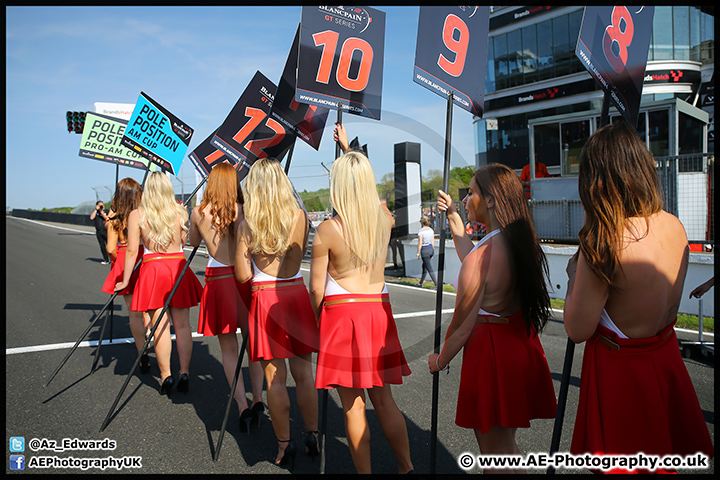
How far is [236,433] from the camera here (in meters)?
3.78

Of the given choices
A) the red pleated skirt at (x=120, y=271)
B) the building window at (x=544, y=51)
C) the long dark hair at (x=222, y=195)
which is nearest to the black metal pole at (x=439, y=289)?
the long dark hair at (x=222, y=195)

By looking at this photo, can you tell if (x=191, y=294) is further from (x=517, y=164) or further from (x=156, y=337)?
(x=517, y=164)

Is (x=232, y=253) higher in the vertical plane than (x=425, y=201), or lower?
lower

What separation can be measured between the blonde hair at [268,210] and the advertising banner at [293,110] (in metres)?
1.40

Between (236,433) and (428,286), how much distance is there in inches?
329

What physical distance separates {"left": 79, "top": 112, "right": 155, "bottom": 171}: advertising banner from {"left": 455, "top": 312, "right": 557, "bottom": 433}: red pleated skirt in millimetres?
6488

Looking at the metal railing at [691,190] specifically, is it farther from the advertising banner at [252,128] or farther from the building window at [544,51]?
the building window at [544,51]

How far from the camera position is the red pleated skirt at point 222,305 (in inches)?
160

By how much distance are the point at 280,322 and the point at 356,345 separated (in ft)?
2.54

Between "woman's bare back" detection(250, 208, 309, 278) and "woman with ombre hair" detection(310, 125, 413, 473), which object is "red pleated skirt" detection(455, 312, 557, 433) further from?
"woman's bare back" detection(250, 208, 309, 278)

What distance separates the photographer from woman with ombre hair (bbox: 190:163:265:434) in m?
3.88

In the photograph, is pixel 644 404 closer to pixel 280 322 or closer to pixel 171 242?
pixel 280 322

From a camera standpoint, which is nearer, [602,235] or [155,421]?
[602,235]

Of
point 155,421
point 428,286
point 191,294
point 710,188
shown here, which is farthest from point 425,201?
point 155,421
